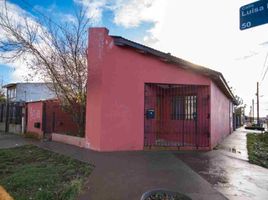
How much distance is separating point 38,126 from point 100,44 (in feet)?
23.3

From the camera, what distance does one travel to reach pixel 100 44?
34.1 ft

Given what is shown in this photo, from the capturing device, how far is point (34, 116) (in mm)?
15961

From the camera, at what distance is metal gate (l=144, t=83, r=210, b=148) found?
11023mm

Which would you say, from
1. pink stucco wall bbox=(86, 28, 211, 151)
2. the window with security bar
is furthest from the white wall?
pink stucco wall bbox=(86, 28, 211, 151)

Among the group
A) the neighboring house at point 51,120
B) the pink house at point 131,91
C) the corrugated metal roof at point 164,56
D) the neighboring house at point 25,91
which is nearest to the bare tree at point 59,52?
the neighboring house at point 51,120

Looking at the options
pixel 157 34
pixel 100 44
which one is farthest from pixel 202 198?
pixel 157 34

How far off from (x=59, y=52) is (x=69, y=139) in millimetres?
4116

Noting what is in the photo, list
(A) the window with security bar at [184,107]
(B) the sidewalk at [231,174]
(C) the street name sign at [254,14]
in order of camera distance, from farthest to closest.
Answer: (A) the window with security bar at [184,107]
(B) the sidewalk at [231,174]
(C) the street name sign at [254,14]

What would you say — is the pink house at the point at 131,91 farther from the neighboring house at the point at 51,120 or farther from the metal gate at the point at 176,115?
the neighboring house at the point at 51,120

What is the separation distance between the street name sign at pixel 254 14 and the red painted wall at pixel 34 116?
1226 centimetres

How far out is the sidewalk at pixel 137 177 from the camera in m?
5.16

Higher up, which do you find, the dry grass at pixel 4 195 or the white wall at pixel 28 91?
the white wall at pixel 28 91

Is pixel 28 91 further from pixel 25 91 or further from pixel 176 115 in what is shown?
pixel 176 115

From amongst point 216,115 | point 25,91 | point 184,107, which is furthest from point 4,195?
point 25,91
